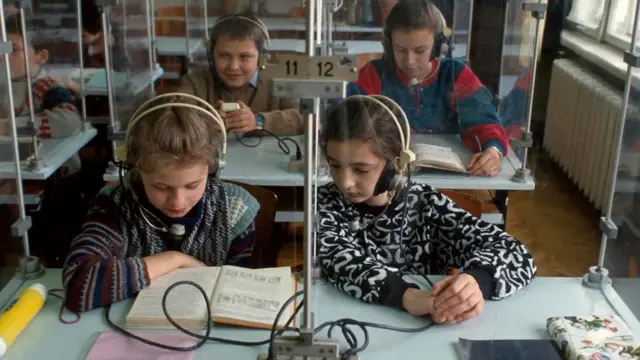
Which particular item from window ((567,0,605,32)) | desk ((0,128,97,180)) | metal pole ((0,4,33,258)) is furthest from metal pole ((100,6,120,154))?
window ((567,0,605,32))

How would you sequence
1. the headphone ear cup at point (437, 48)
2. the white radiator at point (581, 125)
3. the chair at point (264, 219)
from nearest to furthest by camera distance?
the chair at point (264, 219) → the headphone ear cup at point (437, 48) → the white radiator at point (581, 125)

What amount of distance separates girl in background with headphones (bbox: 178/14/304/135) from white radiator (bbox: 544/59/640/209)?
153 centimetres

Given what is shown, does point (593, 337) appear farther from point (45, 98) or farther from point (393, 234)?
point (45, 98)

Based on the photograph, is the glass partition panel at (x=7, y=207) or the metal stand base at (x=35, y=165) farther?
the metal stand base at (x=35, y=165)

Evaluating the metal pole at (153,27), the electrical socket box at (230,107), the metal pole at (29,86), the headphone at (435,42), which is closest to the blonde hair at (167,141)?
the electrical socket box at (230,107)

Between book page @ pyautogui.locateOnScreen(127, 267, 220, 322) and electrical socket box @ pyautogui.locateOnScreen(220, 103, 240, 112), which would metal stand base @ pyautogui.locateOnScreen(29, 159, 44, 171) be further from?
book page @ pyautogui.locateOnScreen(127, 267, 220, 322)

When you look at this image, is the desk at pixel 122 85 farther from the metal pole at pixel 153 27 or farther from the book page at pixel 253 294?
the book page at pixel 253 294

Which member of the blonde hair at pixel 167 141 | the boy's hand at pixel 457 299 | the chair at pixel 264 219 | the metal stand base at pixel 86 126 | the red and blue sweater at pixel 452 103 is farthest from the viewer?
the metal stand base at pixel 86 126

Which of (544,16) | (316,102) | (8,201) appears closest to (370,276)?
(316,102)

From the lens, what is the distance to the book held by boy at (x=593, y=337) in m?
1.03

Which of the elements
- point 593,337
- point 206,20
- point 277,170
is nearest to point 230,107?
point 277,170

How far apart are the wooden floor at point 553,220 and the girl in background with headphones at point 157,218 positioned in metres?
1.56

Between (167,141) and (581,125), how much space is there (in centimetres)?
256

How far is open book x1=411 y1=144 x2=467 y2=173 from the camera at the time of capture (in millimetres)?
1922
